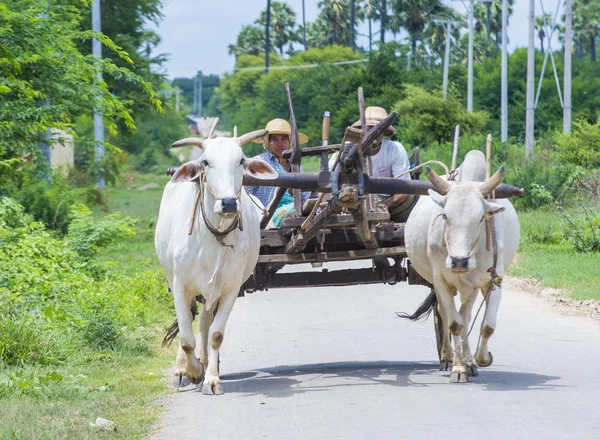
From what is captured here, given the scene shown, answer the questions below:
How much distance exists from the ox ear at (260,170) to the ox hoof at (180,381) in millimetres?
1689

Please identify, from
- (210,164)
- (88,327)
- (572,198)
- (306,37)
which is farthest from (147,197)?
(306,37)

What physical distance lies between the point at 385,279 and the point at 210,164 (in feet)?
6.59

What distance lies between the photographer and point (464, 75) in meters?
46.0

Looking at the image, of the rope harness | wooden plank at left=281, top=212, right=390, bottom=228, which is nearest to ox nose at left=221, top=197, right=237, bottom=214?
the rope harness

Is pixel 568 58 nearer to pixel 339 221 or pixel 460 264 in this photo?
pixel 339 221

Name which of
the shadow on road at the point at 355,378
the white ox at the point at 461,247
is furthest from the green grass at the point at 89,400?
the white ox at the point at 461,247

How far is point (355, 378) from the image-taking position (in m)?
8.00

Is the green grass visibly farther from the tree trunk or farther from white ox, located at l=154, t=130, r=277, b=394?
the tree trunk

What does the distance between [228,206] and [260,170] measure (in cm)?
54

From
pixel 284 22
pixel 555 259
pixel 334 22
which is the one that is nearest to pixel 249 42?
pixel 284 22

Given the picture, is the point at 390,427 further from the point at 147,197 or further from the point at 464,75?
the point at 464,75

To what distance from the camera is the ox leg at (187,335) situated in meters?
7.82

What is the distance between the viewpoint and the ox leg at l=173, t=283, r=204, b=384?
25.6 feet

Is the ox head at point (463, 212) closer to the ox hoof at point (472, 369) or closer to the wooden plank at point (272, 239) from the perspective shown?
the ox hoof at point (472, 369)
